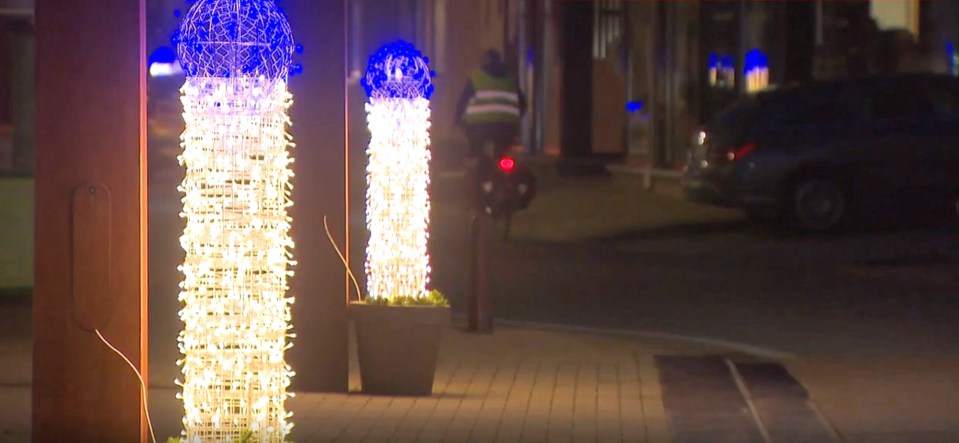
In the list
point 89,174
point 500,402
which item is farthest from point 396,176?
point 89,174

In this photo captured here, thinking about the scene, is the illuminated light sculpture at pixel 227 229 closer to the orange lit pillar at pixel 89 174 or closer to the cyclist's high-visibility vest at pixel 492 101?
the orange lit pillar at pixel 89 174

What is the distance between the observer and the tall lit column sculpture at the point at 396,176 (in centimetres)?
1004

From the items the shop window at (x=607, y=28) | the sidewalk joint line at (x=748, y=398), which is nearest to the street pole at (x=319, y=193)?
the sidewalk joint line at (x=748, y=398)

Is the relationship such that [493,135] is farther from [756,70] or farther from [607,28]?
[607,28]

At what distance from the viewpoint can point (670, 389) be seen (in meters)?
10.2

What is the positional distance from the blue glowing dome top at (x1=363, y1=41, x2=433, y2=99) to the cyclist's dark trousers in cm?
784

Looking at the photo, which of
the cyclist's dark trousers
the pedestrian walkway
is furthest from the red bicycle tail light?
the pedestrian walkway

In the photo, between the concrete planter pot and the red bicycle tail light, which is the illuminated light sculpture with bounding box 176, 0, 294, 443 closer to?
the concrete planter pot

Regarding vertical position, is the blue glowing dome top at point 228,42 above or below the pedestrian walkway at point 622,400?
above

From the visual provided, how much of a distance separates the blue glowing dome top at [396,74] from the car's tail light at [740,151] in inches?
366

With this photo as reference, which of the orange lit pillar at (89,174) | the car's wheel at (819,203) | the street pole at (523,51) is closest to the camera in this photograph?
the orange lit pillar at (89,174)

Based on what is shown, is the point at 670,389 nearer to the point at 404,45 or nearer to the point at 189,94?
the point at 404,45

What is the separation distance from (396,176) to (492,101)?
8.30m

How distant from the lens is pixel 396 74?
1014 centimetres
